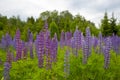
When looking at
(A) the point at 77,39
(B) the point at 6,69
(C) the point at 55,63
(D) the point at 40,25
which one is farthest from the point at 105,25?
(B) the point at 6,69

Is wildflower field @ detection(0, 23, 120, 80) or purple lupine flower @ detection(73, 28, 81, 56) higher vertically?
purple lupine flower @ detection(73, 28, 81, 56)

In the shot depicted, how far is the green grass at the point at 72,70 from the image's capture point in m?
7.12

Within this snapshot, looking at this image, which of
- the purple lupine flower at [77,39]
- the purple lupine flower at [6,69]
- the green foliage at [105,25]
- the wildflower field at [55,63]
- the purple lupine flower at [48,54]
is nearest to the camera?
the purple lupine flower at [6,69]

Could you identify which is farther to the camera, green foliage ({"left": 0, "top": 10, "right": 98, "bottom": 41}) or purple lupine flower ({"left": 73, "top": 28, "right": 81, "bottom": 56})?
green foliage ({"left": 0, "top": 10, "right": 98, "bottom": 41})

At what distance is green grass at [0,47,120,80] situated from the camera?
712 cm

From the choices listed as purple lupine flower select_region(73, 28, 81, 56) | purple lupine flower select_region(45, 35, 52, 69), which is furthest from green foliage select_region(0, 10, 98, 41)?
purple lupine flower select_region(45, 35, 52, 69)

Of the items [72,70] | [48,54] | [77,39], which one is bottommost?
[72,70]

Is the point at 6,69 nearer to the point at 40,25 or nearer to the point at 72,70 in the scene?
the point at 72,70

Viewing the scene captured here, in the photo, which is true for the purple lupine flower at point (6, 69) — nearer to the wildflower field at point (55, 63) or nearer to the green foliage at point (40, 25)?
the wildflower field at point (55, 63)

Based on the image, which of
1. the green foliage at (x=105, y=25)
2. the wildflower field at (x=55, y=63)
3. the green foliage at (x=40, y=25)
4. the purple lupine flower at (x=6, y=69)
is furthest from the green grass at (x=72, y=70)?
the green foliage at (x=105, y=25)

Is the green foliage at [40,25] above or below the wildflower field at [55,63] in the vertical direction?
above

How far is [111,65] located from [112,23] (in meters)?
19.5

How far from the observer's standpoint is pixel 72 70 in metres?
8.78

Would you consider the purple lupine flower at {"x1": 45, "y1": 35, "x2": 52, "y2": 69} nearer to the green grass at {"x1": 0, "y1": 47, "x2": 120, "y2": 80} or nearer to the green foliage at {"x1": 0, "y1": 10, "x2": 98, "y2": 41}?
the green grass at {"x1": 0, "y1": 47, "x2": 120, "y2": 80}
